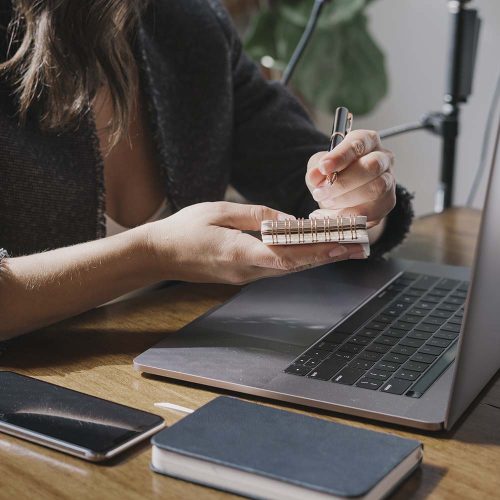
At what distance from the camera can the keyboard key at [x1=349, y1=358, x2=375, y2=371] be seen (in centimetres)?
73

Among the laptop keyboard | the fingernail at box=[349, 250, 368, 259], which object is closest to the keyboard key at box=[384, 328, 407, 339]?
the laptop keyboard

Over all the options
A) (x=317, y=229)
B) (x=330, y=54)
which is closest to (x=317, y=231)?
(x=317, y=229)

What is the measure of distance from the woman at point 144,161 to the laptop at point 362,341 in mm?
73

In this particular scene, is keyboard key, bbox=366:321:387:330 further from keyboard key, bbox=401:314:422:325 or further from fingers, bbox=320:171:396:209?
fingers, bbox=320:171:396:209

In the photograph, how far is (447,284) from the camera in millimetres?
963

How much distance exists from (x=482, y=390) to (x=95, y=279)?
0.40 metres

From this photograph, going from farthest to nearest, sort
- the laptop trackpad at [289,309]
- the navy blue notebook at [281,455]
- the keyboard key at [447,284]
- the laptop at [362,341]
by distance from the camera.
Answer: the keyboard key at [447,284], the laptop trackpad at [289,309], the laptop at [362,341], the navy blue notebook at [281,455]

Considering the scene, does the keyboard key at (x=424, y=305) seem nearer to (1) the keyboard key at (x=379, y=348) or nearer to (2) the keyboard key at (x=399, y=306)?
(2) the keyboard key at (x=399, y=306)

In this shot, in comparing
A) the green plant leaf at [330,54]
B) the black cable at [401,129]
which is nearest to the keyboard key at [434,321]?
the black cable at [401,129]

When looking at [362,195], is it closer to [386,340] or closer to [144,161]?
[386,340]

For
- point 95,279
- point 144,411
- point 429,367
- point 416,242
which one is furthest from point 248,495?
point 416,242

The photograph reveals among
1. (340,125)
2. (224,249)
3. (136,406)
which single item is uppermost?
(340,125)

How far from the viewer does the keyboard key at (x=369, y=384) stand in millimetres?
691

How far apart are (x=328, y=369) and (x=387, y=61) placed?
2011 mm
